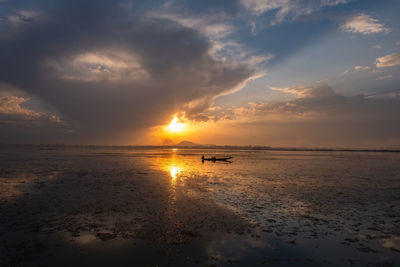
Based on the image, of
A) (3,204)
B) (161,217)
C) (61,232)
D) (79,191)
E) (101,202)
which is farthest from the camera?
(79,191)

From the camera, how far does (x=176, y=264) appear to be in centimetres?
887

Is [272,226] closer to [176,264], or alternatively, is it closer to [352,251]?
[352,251]

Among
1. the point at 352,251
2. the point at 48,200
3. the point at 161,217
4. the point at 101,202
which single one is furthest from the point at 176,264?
the point at 48,200

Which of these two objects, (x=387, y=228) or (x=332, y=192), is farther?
(x=332, y=192)

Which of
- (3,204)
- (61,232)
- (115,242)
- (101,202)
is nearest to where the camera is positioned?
(115,242)

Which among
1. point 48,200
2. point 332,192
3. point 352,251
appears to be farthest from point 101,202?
point 332,192

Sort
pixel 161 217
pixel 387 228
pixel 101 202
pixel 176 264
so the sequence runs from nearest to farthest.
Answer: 1. pixel 176 264
2. pixel 387 228
3. pixel 161 217
4. pixel 101 202

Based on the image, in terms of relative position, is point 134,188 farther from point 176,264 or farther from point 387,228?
point 387,228

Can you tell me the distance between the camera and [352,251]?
1037 cm

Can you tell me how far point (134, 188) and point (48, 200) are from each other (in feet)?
26.3

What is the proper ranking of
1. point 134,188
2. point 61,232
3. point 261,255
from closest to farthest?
point 261,255, point 61,232, point 134,188

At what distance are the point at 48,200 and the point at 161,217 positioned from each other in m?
10.5

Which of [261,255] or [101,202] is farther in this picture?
[101,202]

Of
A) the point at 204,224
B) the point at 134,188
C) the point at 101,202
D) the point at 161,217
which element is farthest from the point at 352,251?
the point at 134,188
